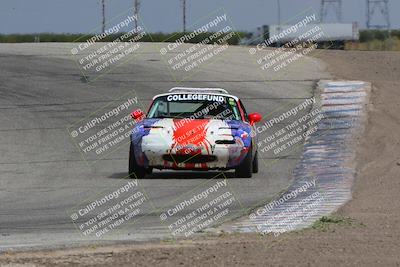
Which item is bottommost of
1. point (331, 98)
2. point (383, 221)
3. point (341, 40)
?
point (341, 40)

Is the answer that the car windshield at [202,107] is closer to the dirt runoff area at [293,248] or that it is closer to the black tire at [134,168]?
the black tire at [134,168]

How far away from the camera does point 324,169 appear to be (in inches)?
669

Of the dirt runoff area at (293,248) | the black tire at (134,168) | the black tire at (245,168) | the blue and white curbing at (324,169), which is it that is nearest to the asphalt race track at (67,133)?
the black tire at (245,168)

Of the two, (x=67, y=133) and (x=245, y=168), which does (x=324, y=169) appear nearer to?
(x=245, y=168)

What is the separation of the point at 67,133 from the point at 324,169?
7.40m

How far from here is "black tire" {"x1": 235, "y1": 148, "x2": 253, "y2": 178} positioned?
53.6 feet

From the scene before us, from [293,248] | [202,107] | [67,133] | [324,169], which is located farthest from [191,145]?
[293,248]

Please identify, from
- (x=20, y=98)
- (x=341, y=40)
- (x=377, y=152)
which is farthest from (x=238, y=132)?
(x=341, y=40)

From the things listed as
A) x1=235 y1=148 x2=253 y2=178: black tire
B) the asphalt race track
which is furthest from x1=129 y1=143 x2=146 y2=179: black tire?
x1=235 y1=148 x2=253 y2=178: black tire

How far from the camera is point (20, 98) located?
28.2 meters

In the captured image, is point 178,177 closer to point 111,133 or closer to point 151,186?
point 151,186

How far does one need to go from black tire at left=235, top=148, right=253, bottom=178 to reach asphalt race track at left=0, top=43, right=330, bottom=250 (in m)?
0.13

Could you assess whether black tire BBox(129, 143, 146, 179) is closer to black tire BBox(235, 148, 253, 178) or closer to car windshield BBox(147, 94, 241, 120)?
car windshield BBox(147, 94, 241, 120)

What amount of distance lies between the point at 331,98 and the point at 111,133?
6480mm
